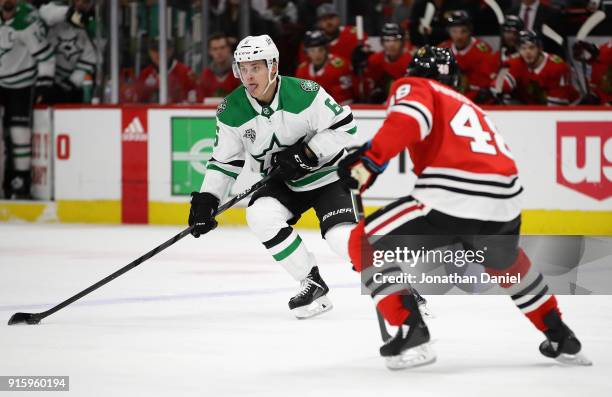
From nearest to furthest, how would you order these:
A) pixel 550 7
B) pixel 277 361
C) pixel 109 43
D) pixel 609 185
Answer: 1. pixel 277 361
2. pixel 609 185
3. pixel 550 7
4. pixel 109 43

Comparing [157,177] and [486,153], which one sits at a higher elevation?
[486,153]

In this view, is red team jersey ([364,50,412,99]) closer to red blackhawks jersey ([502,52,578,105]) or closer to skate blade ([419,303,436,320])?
red blackhawks jersey ([502,52,578,105])

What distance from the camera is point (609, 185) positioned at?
24.0 feet

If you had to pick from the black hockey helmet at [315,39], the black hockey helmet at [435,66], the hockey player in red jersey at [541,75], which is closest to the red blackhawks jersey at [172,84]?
the black hockey helmet at [315,39]

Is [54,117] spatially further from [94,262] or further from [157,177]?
[94,262]

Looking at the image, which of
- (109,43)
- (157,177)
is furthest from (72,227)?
(109,43)

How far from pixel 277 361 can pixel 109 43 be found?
16.8 ft

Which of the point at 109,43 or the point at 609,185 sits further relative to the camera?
the point at 109,43

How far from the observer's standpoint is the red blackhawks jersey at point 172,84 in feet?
27.7

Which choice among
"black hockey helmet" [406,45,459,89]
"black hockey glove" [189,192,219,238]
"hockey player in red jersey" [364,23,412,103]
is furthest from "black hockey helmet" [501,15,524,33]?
"black hockey helmet" [406,45,459,89]

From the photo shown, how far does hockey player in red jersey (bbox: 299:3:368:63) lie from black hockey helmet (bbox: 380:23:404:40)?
1.01 ft

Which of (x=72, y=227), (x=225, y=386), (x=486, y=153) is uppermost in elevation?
(x=486, y=153)

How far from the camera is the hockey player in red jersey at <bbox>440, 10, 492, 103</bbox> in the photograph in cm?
787

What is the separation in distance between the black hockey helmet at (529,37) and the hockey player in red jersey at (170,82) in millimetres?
2218
